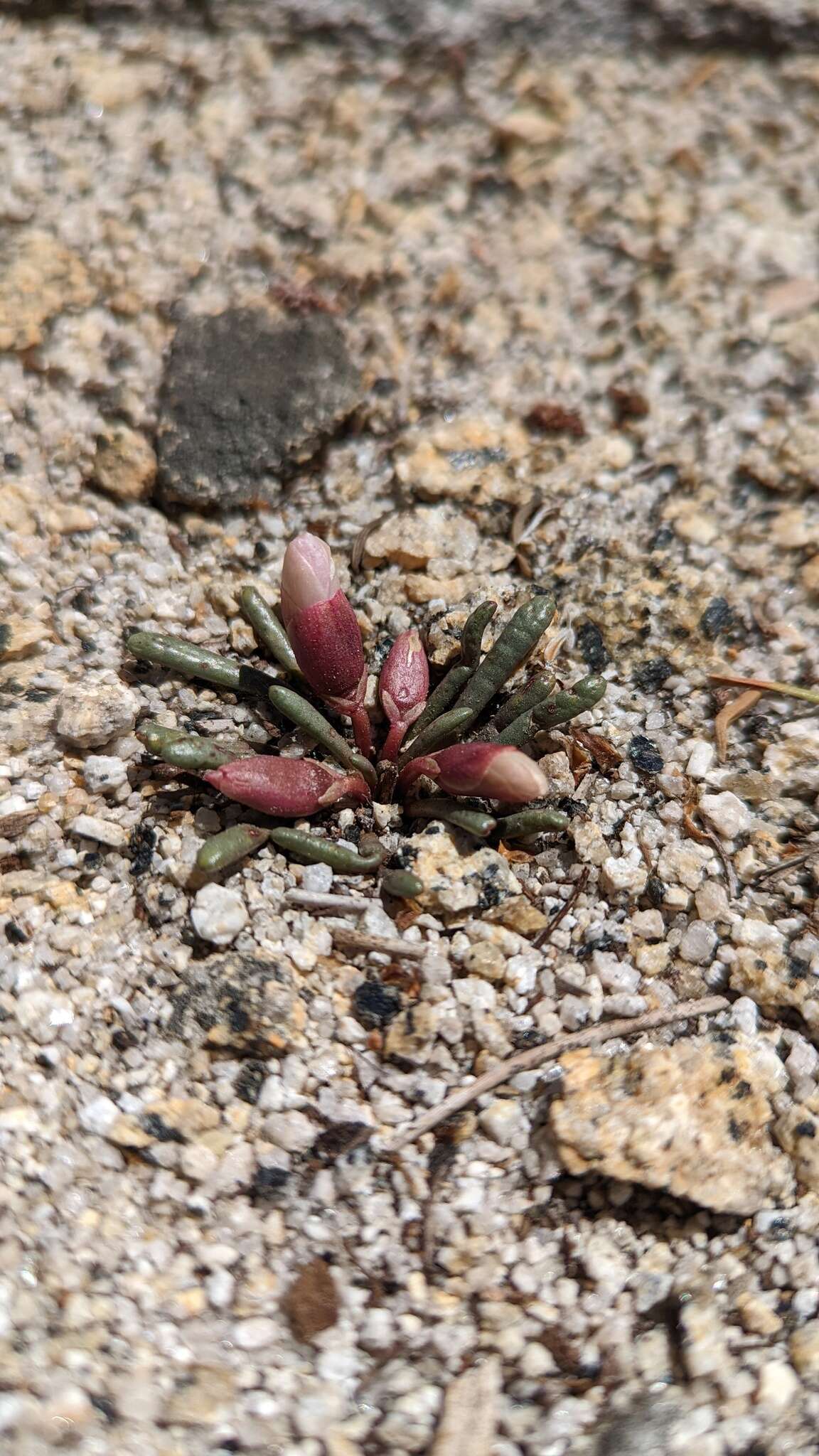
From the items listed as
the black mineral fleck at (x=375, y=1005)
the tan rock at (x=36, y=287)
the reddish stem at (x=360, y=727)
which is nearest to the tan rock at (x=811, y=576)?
the reddish stem at (x=360, y=727)

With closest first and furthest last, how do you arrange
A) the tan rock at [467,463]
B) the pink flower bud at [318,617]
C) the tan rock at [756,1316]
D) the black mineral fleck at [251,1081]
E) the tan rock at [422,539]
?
the tan rock at [756,1316] < the black mineral fleck at [251,1081] < the pink flower bud at [318,617] < the tan rock at [422,539] < the tan rock at [467,463]

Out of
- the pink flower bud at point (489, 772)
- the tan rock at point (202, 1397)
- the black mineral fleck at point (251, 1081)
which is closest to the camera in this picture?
the tan rock at point (202, 1397)

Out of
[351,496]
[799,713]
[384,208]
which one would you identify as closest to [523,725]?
→ [799,713]

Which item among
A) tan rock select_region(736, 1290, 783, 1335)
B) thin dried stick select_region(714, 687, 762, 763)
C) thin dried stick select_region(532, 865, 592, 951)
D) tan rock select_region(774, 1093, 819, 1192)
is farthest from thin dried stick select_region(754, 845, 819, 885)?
tan rock select_region(736, 1290, 783, 1335)

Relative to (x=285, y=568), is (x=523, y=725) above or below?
below

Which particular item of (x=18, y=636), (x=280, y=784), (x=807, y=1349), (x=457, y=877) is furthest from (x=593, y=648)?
(x=807, y=1349)

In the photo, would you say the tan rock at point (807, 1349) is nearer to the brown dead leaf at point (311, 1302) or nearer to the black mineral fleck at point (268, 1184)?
the brown dead leaf at point (311, 1302)

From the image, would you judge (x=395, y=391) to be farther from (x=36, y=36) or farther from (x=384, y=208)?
(x=36, y=36)

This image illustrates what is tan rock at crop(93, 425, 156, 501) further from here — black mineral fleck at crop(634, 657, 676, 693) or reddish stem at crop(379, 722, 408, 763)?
black mineral fleck at crop(634, 657, 676, 693)
